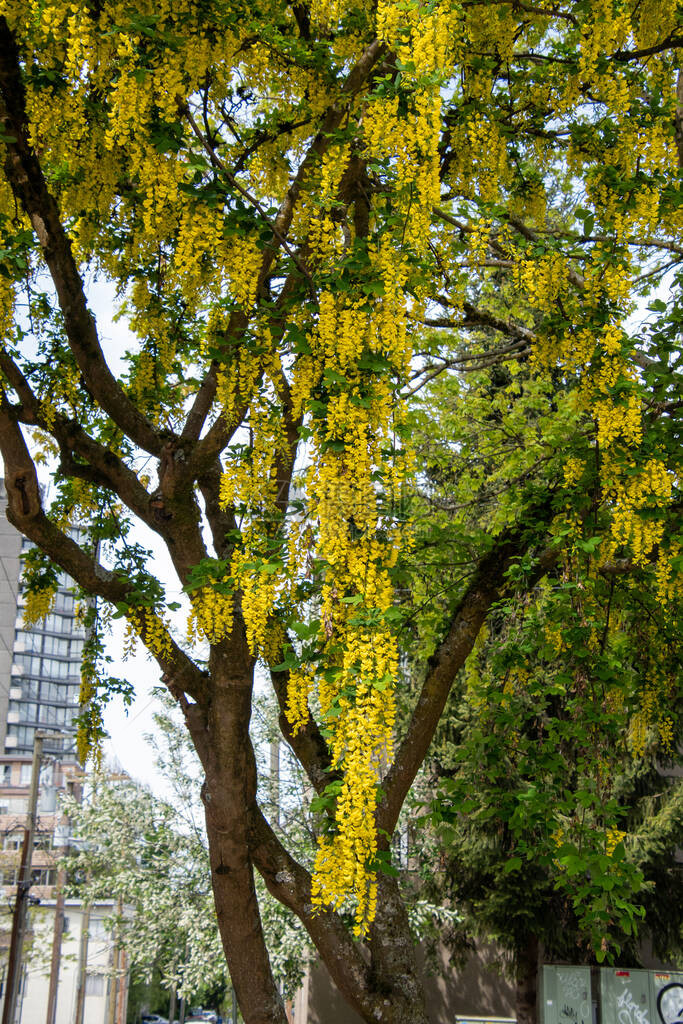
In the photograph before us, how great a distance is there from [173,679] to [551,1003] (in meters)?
3.92

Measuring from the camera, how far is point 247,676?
4449 millimetres

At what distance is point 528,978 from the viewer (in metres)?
10.2

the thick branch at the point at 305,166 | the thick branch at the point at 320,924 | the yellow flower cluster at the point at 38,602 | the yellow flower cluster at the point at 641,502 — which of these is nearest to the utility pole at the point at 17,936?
the yellow flower cluster at the point at 38,602

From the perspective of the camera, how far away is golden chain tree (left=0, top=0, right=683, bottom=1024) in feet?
12.0

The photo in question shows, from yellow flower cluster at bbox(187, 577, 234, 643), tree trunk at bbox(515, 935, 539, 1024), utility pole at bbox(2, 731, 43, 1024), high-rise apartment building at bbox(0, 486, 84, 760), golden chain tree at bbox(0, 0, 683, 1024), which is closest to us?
golden chain tree at bbox(0, 0, 683, 1024)

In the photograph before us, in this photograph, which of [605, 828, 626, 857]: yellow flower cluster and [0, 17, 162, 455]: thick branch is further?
[605, 828, 626, 857]: yellow flower cluster

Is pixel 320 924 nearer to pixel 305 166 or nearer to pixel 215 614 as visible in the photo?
pixel 215 614

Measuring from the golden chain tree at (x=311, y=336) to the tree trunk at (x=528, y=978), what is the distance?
6.18m

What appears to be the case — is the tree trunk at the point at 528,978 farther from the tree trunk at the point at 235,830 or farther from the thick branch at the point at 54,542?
the thick branch at the point at 54,542

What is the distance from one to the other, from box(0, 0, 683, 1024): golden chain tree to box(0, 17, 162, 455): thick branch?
0.01 meters

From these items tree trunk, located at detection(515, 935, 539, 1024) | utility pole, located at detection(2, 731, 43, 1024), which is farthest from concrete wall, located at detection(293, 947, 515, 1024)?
utility pole, located at detection(2, 731, 43, 1024)

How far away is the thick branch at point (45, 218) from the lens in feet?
14.4

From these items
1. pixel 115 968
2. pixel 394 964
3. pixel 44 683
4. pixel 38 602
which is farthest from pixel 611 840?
pixel 44 683

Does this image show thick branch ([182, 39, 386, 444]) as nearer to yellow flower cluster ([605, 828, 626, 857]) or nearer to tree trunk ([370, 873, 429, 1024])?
tree trunk ([370, 873, 429, 1024])
